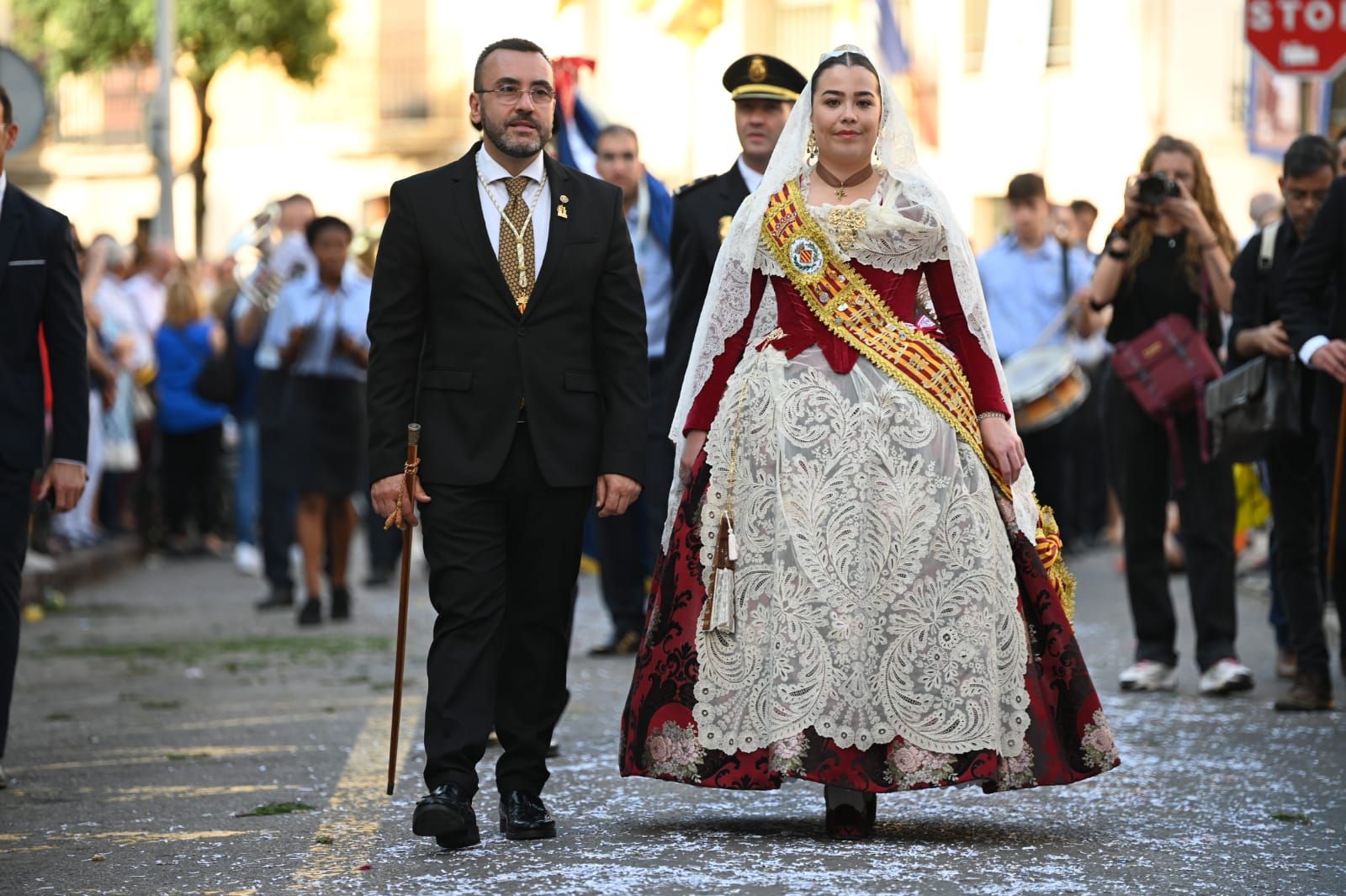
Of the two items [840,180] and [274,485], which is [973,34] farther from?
[840,180]

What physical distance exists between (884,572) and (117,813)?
2.39 meters

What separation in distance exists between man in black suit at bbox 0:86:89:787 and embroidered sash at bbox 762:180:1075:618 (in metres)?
2.39

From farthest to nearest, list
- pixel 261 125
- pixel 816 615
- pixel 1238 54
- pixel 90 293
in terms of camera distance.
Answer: pixel 261 125
pixel 1238 54
pixel 90 293
pixel 816 615

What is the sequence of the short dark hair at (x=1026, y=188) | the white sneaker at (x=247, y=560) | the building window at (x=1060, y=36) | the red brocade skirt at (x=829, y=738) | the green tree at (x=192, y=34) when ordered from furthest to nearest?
the green tree at (x=192, y=34) → the building window at (x=1060, y=36) → the white sneaker at (x=247, y=560) → the short dark hair at (x=1026, y=188) → the red brocade skirt at (x=829, y=738)

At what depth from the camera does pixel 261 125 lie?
49.0 meters

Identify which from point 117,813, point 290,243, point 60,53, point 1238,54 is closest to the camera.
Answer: point 117,813

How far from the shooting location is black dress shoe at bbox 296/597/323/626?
1309cm

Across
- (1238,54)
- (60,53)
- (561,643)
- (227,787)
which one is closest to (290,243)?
(227,787)

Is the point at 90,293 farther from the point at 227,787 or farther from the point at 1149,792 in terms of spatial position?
the point at 1149,792

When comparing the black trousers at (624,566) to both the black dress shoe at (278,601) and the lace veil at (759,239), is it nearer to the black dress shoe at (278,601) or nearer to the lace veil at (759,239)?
the black dress shoe at (278,601)

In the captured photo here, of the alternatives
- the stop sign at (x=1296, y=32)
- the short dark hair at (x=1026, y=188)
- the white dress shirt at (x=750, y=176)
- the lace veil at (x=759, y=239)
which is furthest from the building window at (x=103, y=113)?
the lace veil at (x=759, y=239)

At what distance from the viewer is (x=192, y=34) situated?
4000 centimetres

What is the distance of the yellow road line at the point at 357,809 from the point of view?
6.15 m

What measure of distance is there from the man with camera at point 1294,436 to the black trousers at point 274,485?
21.3 feet
